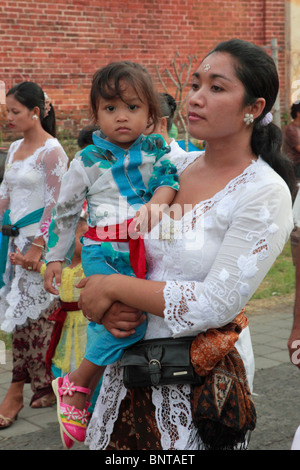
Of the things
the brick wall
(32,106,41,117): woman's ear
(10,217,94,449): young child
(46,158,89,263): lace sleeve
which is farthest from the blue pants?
the brick wall

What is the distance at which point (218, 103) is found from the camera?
7.31ft

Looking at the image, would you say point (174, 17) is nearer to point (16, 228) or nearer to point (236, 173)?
point (16, 228)

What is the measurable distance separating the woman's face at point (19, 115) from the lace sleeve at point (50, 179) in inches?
11.2

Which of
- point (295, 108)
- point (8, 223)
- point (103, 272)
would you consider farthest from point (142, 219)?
point (295, 108)

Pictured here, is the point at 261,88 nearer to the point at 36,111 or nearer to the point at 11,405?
the point at 36,111

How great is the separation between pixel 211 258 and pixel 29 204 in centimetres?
280

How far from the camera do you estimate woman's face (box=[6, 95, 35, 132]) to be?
16.0ft

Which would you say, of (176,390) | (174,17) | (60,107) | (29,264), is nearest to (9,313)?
(29,264)

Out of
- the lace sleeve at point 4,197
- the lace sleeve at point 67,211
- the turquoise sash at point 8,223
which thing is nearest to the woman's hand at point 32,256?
the turquoise sash at point 8,223

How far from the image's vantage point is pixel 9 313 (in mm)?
4801

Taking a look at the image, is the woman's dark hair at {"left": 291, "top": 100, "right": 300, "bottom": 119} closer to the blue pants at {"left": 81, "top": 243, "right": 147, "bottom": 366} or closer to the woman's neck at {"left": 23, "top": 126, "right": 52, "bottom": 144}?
the woman's neck at {"left": 23, "top": 126, "right": 52, "bottom": 144}

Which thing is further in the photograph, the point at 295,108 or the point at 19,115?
the point at 295,108

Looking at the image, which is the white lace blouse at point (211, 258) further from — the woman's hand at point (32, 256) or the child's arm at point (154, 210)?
the woman's hand at point (32, 256)

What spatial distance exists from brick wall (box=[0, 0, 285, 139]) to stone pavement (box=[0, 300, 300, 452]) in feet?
19.9
